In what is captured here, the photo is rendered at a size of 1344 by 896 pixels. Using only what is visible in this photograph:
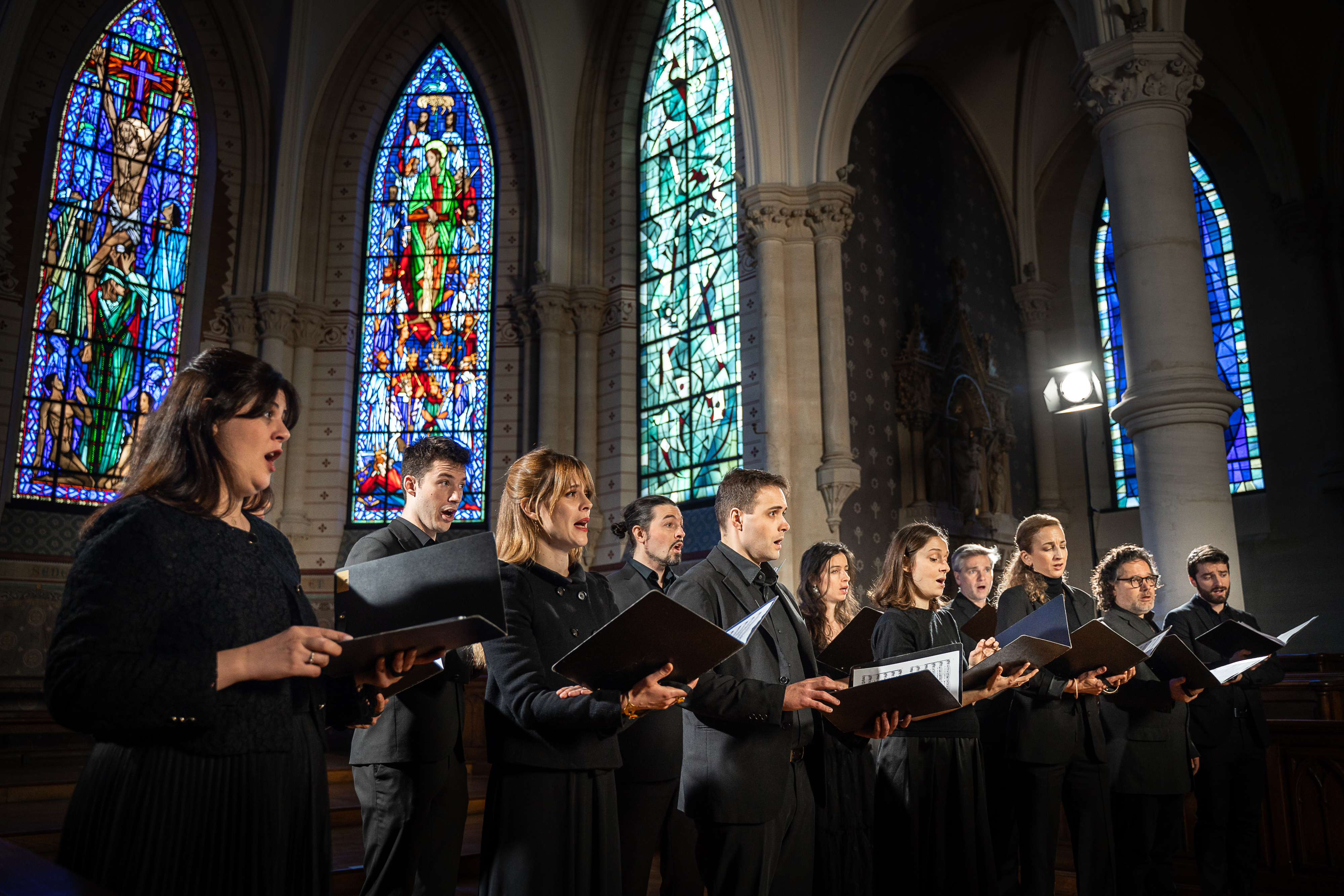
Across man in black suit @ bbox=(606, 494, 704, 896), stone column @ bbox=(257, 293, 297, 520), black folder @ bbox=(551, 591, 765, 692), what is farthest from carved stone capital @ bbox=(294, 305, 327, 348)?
black folder @ bbox=(551, 591, 765, 692)

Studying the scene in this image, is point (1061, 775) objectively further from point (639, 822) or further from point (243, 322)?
point (243, 322)

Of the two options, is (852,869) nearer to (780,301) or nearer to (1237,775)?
(1237,775)

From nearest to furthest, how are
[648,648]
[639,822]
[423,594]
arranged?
[423,594], [648,648], [639,822]

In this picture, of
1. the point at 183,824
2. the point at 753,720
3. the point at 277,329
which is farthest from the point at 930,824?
the point at 277,329

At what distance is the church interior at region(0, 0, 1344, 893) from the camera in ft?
33.0

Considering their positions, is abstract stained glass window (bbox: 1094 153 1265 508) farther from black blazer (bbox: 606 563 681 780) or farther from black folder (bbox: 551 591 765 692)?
black folder (bbox: 551 591 765 692)

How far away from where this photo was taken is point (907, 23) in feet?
35.3

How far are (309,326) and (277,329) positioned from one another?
1.36 ft

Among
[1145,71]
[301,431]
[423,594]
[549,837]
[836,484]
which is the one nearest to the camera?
[423,594]

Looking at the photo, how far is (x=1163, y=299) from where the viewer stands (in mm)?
6508

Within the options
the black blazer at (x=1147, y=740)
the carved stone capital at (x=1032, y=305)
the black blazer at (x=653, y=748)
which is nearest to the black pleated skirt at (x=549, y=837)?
the black blazer at (x=653, y=748)

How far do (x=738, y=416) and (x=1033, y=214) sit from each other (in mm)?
6138

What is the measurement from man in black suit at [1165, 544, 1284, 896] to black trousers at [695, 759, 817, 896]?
97.4 inches

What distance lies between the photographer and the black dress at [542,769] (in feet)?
7.48
